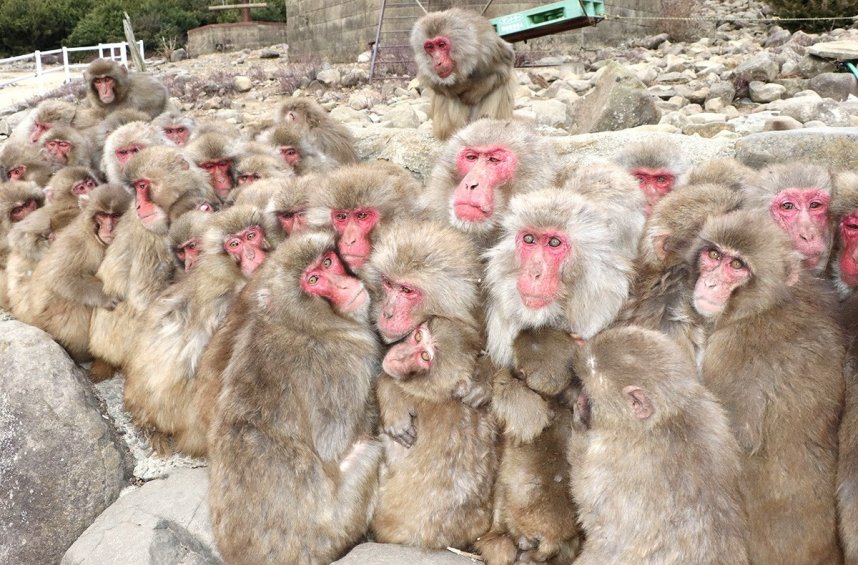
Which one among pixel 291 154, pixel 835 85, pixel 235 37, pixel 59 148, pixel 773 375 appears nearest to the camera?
pixel 773 375

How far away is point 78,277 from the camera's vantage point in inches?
176

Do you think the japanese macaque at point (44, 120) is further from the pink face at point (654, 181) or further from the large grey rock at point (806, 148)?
the large grey rock at point (806, 148)

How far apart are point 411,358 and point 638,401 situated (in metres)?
0.89

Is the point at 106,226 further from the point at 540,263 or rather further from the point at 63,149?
the point at 540,263

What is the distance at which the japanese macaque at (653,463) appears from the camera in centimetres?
255

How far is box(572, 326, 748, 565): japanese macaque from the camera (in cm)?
255

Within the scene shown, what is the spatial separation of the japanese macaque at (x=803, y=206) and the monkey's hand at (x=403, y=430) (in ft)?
6.00

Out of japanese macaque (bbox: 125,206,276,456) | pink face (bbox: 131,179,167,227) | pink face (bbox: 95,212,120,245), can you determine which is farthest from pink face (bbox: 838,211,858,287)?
pink face (bbox: 95,212,120,245)

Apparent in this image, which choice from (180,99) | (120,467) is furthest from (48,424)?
(180,99)

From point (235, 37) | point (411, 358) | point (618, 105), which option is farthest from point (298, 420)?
point (235, 37)

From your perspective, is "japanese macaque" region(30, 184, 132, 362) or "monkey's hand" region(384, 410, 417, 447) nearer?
"monkey's hand" region(384, 410, 417, 447)

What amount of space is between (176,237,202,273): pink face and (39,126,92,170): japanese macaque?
2736mm

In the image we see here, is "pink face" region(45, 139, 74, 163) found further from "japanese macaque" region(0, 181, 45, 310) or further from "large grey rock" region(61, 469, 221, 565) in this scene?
"large grey rock" region(61, 469, 221, 565)

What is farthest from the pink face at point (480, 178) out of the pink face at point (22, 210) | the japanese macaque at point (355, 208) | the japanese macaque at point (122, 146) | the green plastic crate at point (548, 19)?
the green plastic crate at point (548, 19)
